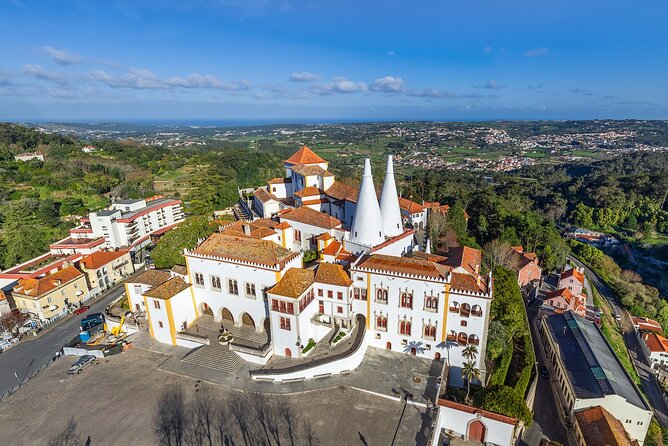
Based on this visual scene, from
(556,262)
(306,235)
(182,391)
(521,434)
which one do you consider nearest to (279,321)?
(182,391)

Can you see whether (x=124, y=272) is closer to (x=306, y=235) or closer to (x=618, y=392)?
(x=306, y=235)

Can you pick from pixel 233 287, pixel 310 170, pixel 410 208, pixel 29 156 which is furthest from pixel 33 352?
pixel 29 156

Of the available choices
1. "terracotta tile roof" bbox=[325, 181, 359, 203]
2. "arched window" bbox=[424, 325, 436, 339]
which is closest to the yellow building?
"terracotta tile roof" bbox=[325, 181, 359, 203]

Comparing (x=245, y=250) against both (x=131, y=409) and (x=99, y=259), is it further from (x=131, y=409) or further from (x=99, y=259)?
(x=99, y=259)

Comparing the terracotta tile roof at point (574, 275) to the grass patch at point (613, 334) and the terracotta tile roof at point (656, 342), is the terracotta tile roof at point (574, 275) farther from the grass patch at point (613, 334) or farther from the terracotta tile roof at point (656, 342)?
the terracotta tile roof at point (656, 342)

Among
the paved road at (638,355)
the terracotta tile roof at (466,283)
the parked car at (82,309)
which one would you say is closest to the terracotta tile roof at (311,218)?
the terracotta tile roof at (466,283)
